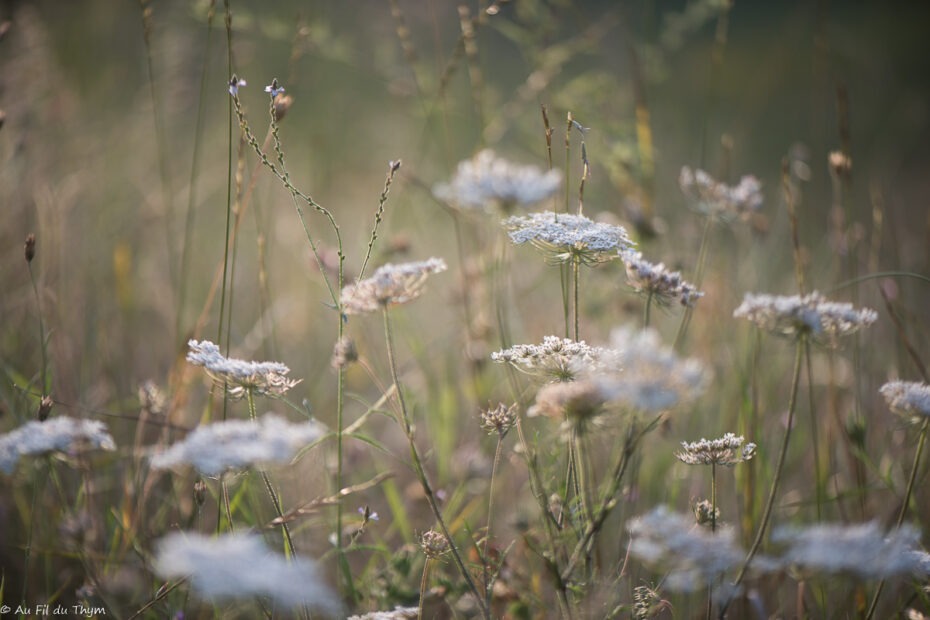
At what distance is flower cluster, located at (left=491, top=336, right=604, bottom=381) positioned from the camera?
1.12 metres

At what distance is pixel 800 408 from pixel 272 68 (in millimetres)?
3945

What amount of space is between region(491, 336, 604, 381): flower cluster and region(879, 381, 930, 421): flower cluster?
47 centimetres

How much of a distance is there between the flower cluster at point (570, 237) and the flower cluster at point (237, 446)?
1.69 ft

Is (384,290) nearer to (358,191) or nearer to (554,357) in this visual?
(554,357)

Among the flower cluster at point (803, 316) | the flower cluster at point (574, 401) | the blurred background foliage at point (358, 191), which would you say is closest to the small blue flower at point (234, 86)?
the blurred background foliage at point (358, 191)

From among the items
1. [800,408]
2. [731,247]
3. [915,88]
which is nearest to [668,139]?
[731,247]

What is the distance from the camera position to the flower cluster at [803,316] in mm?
1097

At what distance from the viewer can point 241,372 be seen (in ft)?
3.51

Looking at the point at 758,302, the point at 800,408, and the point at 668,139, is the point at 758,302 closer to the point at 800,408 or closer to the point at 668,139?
the point at 800,408

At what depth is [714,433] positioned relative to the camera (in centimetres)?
207

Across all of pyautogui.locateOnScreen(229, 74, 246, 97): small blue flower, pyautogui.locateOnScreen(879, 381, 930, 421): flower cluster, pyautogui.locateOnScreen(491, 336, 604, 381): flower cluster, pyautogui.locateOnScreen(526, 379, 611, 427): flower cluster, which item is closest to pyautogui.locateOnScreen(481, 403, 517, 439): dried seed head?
pyautogui.locateOnScreen(491, 336, 604, 381): flower cluster

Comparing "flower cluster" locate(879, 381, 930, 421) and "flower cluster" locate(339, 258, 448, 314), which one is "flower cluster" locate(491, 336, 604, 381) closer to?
"flower cluster" locate(339, 258, 448, 314)

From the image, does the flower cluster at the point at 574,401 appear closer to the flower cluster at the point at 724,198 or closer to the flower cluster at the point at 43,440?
the flower cluster at the point at 43,440

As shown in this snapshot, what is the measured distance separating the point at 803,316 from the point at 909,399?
0.22 meters
